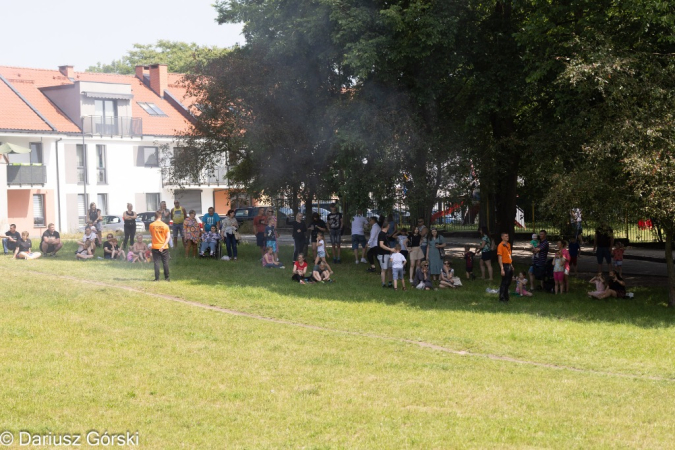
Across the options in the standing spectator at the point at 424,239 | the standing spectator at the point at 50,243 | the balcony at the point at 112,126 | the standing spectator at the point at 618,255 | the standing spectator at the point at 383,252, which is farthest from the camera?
the balcony at the point at 112,126

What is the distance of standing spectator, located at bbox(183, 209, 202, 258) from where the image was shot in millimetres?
26859

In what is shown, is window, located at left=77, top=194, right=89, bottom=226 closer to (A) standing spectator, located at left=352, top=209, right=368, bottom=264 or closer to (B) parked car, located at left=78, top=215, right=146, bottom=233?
(B) parked car, located at left=78, top=215, right=146, bottom=233

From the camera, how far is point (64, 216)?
4719 centimetres

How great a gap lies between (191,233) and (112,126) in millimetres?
25528

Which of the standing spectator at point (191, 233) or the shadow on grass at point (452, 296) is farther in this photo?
the standing spectator at point (191, 233)

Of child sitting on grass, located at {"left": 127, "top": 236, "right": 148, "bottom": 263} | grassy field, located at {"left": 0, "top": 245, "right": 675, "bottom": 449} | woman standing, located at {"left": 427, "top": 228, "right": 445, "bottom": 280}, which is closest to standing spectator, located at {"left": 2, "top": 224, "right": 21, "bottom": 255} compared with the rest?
child sitting on grass, located at {"left": 127, "top": 236, "right": 148, "bottom": 263}

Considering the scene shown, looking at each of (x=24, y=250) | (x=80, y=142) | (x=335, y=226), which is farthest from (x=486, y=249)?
(x=80, y=142)

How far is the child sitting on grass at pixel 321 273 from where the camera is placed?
73.7ft

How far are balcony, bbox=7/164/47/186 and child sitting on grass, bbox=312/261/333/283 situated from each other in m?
27.0

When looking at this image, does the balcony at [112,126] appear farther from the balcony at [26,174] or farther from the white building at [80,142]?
the balcony at [26,174]

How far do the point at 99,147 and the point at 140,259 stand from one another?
25534mm

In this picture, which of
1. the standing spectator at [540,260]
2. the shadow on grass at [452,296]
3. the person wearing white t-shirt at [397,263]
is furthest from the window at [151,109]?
the standing spectator at [540,260]

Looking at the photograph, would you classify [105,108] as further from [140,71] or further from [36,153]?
[140,71]

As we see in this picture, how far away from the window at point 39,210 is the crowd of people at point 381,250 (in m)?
18.6
